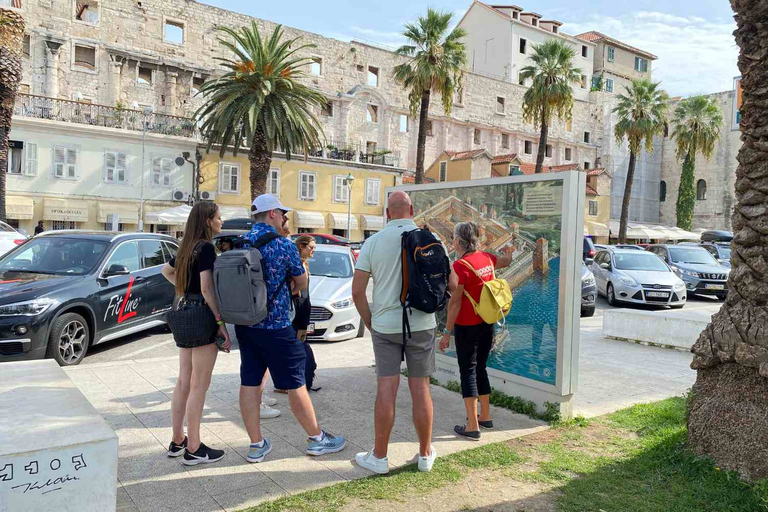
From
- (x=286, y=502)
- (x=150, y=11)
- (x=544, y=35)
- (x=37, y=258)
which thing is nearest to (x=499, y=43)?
(x=544, y=35)

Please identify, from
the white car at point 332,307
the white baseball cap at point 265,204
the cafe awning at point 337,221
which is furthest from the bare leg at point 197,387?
the cafe awning at point 337,221

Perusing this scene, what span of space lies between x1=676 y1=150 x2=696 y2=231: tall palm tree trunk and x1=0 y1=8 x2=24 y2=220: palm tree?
5212 centimetres

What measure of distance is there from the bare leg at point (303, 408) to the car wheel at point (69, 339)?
4053mm

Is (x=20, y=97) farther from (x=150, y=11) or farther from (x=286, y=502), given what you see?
(x=286, y=502)

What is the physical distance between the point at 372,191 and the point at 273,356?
3858 cm

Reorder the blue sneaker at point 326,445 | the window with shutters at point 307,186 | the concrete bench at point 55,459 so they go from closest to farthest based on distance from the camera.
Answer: the concrete bench at point 55,459, the blue sneaker at point 326,445, the window with shutters at point 307,186

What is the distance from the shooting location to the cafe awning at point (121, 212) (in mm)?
31691

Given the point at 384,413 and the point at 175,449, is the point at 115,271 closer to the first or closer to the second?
the point at 175,449

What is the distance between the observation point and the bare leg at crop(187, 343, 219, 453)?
4176 mm

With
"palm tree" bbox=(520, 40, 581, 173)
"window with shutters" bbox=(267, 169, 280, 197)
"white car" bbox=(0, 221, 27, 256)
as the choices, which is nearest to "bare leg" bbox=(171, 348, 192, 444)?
"white car" bbox=(0, 221, 27, 256)

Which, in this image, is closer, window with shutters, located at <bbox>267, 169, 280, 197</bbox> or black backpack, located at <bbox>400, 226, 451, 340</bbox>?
black backpack, located at <bbox>400, 226, 451, 340</bbox>

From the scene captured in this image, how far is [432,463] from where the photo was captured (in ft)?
14.0

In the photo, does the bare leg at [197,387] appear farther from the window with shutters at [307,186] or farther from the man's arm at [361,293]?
the window with shutters at [307,186]

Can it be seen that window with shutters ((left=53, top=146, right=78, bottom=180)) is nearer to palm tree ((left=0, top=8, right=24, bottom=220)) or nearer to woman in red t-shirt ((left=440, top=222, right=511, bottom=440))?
palm tree ((left=0, top=8, right=24, bottom=220))
